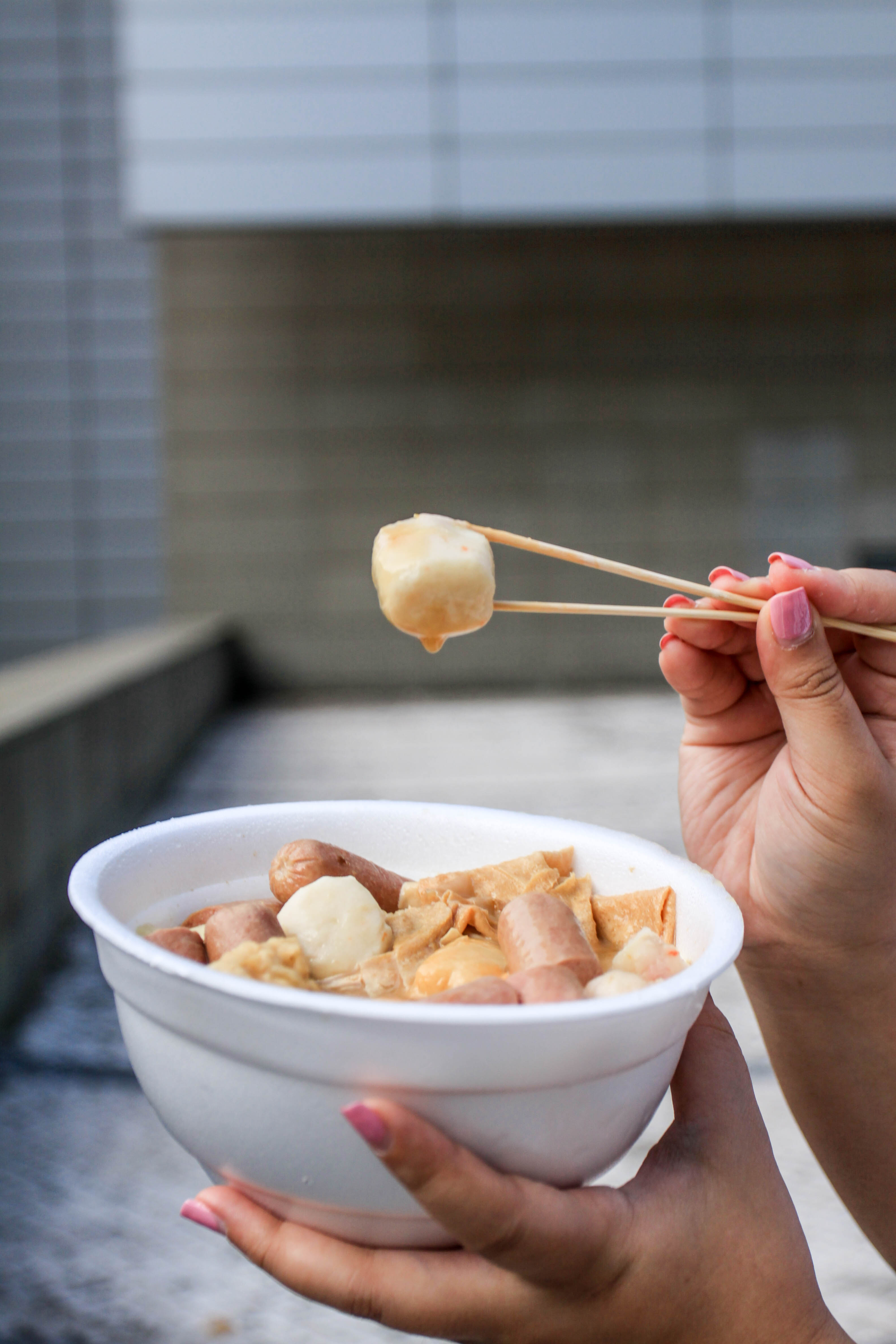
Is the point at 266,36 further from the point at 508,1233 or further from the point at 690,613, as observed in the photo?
the point at 508,1233

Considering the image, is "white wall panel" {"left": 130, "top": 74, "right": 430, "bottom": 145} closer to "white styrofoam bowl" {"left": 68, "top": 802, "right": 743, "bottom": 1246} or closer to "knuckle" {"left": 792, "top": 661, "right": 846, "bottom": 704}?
"knuckle" {"left": 792, "top": 661, "right": 846, "bottom": 704}

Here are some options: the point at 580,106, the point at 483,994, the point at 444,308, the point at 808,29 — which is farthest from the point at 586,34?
the point at 483,994

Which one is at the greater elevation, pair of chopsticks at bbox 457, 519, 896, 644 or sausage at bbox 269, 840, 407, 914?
pair of chopsticks at bbox 457, 519, 896, 644

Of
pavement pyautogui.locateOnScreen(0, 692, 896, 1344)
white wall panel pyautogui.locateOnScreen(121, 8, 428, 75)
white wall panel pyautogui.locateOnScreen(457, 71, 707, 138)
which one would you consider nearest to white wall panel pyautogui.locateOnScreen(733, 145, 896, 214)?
white wall panel pyautogui.locateOnScreen(457, 71, 707, 138)

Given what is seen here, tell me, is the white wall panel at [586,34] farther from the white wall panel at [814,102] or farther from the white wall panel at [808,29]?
the white wall panel at [814,102]

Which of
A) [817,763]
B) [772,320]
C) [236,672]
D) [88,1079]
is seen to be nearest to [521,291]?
[772,320]

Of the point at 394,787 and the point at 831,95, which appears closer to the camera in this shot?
the point at 394,787

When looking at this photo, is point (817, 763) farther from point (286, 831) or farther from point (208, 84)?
point (208, 84)
